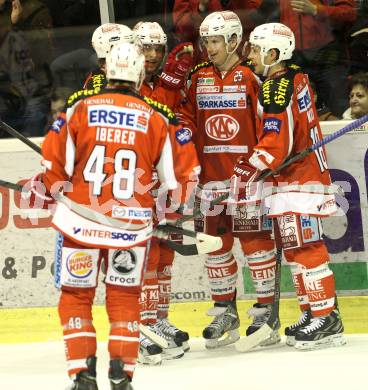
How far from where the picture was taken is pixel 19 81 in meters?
6.39

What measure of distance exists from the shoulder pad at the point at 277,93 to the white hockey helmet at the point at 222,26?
1.17 feet

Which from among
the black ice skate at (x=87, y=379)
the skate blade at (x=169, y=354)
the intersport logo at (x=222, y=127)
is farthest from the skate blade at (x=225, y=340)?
the black ice skate at (x=87, y=379)

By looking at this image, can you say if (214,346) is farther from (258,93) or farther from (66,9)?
(66,9)

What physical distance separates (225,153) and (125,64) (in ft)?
3.94

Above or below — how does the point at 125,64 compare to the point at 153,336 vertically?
above

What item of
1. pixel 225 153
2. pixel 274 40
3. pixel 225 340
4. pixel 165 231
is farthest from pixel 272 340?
pixel 274 40

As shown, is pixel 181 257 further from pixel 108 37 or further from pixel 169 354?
pixel 108 37

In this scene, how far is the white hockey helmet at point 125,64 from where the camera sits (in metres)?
4.44

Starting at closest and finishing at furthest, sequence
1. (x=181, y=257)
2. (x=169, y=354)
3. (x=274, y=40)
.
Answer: (x=274, y=40) → (x=169, y=354) → (x=181, y=257)

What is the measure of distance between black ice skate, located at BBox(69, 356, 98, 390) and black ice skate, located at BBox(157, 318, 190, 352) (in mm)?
1119

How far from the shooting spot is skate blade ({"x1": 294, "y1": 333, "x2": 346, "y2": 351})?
5.35 m

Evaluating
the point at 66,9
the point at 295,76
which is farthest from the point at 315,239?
the point at 66,9

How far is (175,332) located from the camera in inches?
216

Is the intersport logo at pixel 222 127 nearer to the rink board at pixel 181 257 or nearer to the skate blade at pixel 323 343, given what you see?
the rink board at pixel 181 257
